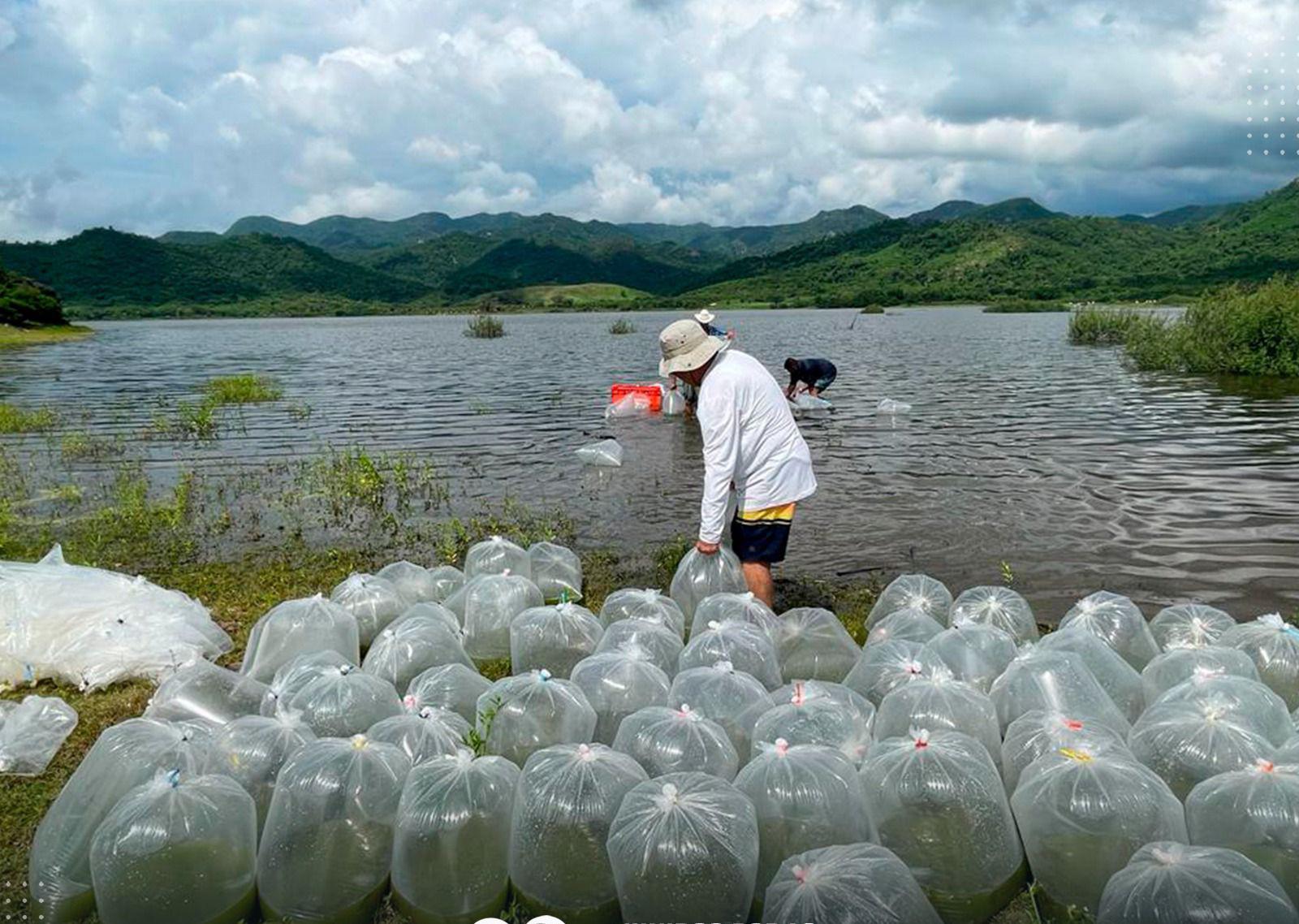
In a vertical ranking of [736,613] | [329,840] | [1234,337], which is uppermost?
[1234,337]

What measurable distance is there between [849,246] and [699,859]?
6259 inches

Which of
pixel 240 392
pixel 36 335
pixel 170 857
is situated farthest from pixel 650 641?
pixel 36 335

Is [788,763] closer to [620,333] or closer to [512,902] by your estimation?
[512,902]

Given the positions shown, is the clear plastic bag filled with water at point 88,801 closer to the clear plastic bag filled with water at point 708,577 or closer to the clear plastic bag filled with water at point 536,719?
the clear plastic bag filled with water at point 536,719

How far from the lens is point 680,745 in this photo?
3.70 meters

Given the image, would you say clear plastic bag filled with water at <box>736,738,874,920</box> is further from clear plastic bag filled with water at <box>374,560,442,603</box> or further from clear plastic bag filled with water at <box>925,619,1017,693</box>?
clear plastic bag filled with water at <box>374,560,442,603</box>

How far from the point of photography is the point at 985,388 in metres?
22.2

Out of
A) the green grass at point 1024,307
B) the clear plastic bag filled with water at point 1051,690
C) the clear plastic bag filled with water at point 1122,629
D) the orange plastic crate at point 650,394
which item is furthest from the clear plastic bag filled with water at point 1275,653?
the green grass at point 1024,307

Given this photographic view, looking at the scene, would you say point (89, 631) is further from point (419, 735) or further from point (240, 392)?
point (240, 392)

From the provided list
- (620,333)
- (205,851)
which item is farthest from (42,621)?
(620,333)

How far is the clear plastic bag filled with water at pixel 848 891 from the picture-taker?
2.76 meters

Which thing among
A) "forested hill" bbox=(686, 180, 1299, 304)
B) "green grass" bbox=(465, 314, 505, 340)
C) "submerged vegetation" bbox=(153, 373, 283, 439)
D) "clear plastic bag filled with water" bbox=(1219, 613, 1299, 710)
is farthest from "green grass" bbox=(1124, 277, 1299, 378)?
"forested hill" bbox=(686, 180, 1299, 304)

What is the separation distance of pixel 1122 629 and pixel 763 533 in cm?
224

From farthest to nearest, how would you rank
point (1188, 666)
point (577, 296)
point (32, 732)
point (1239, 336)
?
point (577, 296), point (1239, 336), point (32, 732), point (1188, 666)
